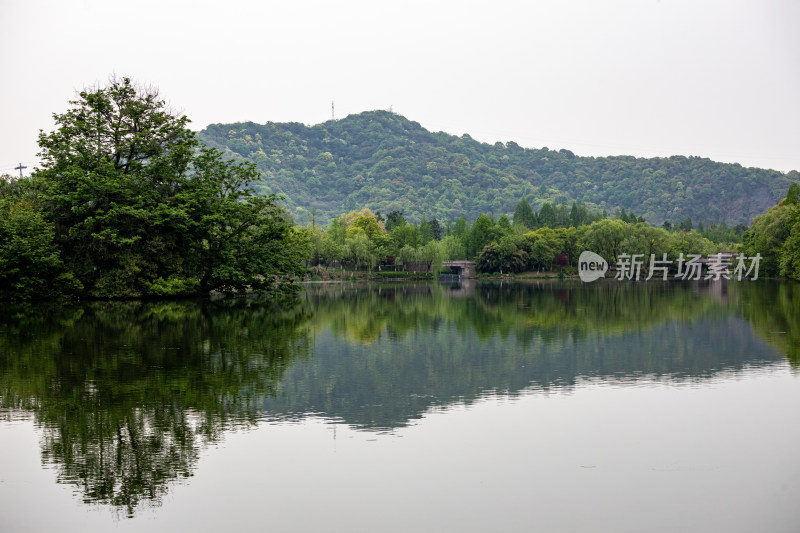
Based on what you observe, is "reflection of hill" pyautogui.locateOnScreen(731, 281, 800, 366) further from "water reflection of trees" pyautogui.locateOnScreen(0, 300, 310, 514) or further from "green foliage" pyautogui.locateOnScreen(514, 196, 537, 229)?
"green foliage" pyautogui.locateOnScreen(514, 196, 537, 229)

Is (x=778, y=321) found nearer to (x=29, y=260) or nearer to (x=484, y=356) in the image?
(x=484, y=356)

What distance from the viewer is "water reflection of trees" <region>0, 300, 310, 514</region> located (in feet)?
23.8

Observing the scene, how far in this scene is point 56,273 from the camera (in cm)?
3180

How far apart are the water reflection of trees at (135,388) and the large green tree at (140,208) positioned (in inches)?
420

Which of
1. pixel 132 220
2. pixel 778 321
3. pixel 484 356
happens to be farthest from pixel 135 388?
pixel 132 220

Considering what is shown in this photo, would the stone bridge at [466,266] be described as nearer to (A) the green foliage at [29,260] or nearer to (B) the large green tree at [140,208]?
(B) the large green tree at [140,208]

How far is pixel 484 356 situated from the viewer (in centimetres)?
1489

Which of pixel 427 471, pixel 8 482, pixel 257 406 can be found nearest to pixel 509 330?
pixel 257 406

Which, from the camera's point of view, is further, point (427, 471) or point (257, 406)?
point (257, 406)

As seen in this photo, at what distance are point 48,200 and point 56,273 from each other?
3273 mm

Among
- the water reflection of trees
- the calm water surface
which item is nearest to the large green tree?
the water reflection of trees

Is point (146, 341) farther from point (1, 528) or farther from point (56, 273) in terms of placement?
point (56, 273)

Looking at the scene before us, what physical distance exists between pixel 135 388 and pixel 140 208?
76.0 feet

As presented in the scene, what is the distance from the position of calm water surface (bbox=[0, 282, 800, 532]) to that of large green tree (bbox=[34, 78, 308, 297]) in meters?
15.4
